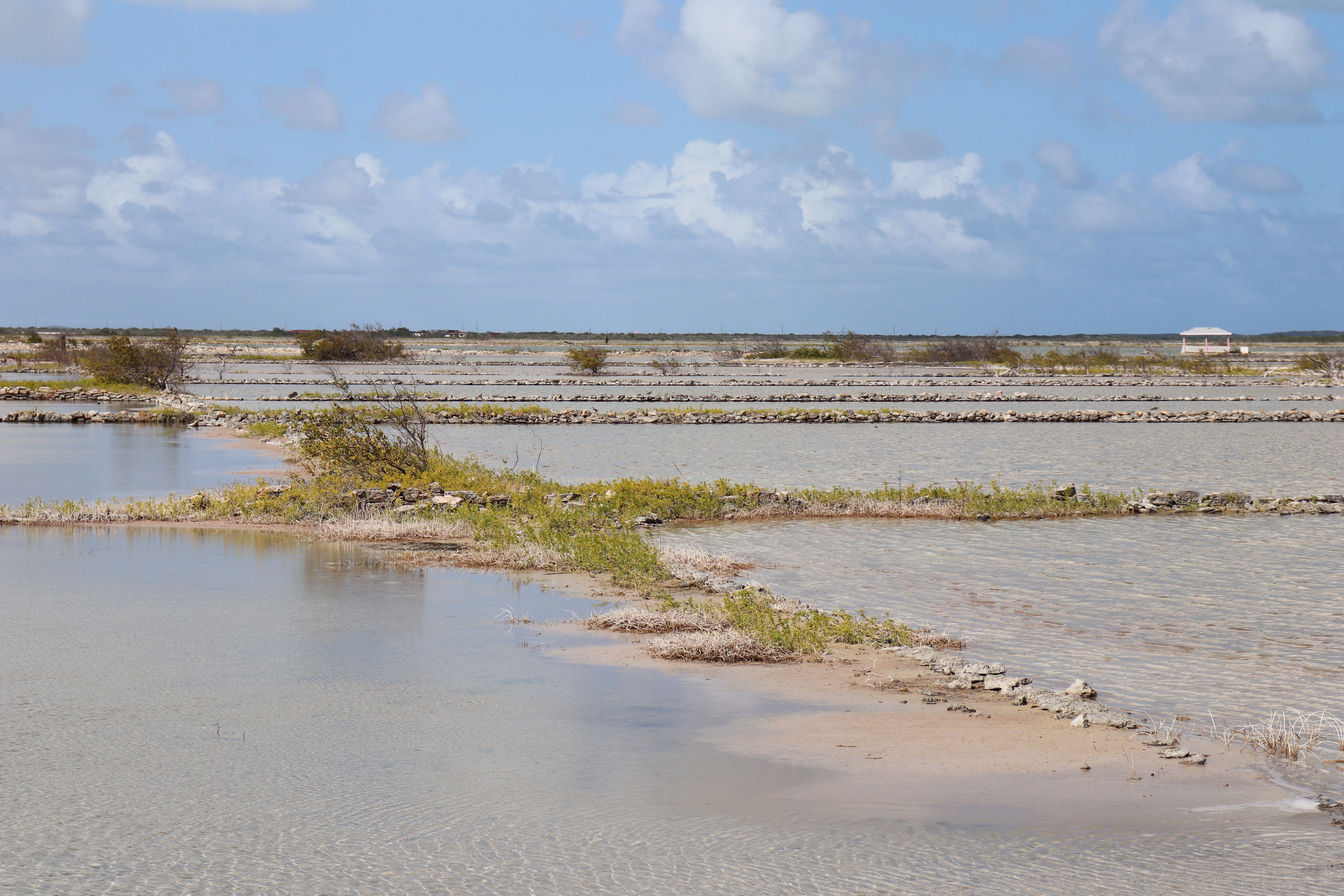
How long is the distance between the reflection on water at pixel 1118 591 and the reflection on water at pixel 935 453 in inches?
226

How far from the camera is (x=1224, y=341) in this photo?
449 ft

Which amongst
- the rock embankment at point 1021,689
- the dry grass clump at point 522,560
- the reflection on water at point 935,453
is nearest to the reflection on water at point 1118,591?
the rock embankment at point 1021,689

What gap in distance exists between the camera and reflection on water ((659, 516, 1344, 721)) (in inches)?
382

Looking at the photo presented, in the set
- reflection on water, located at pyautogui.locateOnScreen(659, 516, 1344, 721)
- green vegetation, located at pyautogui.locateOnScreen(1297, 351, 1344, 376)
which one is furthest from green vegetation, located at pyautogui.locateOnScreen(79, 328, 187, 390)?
green vegetation, located at pyautogui.locateOnScreen(1297, 351, 1344, 376)

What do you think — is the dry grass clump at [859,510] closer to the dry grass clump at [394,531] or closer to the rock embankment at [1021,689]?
the dry grass clump at [394,531]

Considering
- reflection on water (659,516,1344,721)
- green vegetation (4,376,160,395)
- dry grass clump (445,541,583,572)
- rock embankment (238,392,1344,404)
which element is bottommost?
reflection on water (659,516,1344,721)

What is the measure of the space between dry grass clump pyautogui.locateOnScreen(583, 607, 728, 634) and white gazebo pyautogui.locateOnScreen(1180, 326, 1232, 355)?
360 ft

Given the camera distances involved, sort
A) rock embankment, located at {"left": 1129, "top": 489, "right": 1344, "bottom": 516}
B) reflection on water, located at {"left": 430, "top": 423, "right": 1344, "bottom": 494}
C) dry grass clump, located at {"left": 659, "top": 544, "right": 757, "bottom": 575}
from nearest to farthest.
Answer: dry grass clump, located at {"left": 659, "top": 544, "right": 757, "bottom": 575}
rock embankment, located at {"left": 1129, "top": 489, "right": 1344, "bottom": 516}
reflection on water, located at {"left": 430, "top": 423, "right": 1344, "bottom": 494}

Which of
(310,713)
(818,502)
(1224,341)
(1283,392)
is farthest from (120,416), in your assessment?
(1224,341)

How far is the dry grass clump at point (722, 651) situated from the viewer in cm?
1010

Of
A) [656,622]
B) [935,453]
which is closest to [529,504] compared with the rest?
[656,622]

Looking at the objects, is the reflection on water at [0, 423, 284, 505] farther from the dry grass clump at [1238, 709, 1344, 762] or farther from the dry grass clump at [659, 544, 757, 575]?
the dry grass clump at [1238, 709, 1344, 762]

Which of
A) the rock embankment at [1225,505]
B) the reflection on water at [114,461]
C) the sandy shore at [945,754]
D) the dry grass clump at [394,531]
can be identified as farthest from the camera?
the reflection on water at [114,461]

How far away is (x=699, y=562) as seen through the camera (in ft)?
46.6
